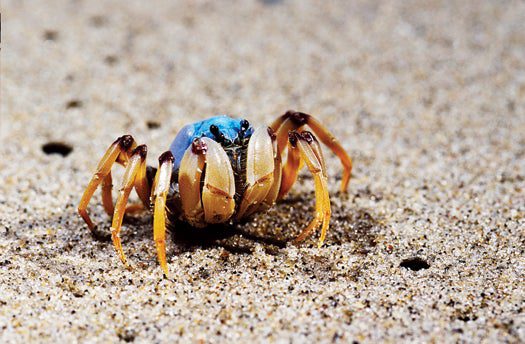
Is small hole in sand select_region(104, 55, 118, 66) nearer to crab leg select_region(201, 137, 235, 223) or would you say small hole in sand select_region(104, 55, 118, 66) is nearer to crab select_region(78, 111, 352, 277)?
crab select_region(78, 111, 352, 277)

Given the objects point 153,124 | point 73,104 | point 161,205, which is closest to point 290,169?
point 161,205

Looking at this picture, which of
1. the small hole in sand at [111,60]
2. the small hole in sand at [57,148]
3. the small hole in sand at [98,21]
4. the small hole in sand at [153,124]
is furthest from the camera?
the small hole in sand at [98,21]

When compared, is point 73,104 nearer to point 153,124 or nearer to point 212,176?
point 153,124

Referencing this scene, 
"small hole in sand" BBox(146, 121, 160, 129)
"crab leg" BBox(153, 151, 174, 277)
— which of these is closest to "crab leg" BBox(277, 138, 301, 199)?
"crab leg" BBox(153, 151, 174, 277)

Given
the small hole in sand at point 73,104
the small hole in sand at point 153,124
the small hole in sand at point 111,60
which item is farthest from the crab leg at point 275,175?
the small hole in sand at point 111,60

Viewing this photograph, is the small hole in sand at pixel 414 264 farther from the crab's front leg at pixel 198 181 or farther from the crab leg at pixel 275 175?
the crab's front leg at pixel 198 181

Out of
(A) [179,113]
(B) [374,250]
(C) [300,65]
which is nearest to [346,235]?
(B) [374,250]
